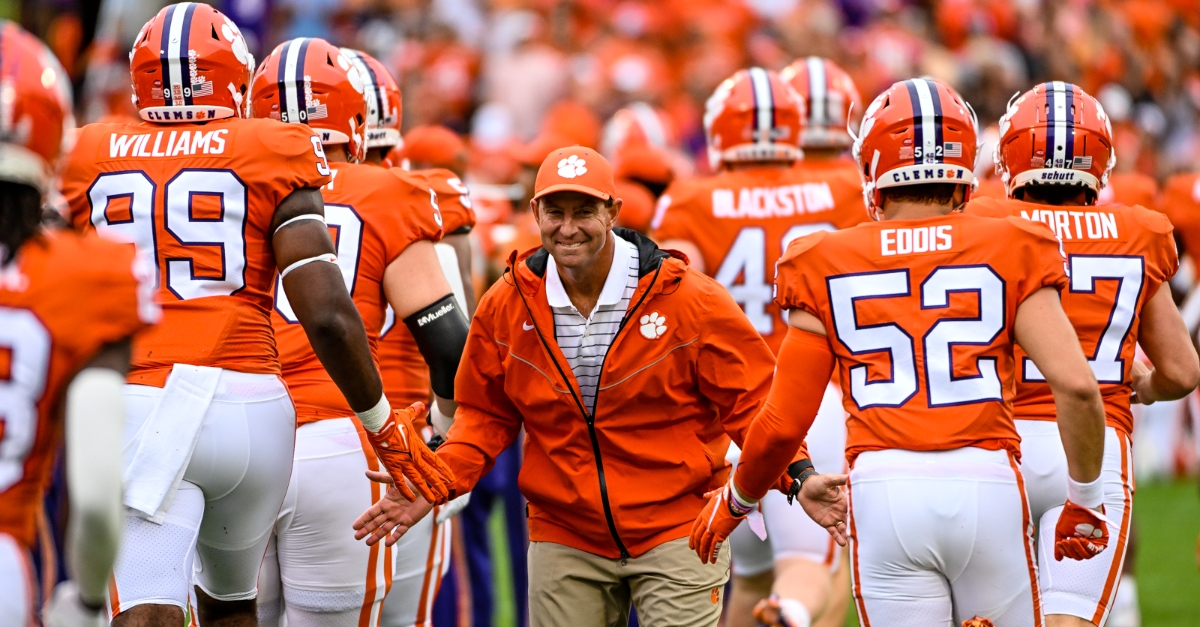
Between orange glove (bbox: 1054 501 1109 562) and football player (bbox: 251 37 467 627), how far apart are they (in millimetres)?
1955

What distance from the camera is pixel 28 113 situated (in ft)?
9.81

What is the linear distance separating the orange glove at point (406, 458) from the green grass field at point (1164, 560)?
393 centimetres

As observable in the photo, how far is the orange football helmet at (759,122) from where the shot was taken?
6660 millimetres

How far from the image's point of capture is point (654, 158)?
7.94 meters

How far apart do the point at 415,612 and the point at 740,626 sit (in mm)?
1662

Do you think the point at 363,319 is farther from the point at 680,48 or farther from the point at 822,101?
the point at 680,48

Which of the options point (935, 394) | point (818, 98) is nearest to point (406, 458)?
point (935, 394)

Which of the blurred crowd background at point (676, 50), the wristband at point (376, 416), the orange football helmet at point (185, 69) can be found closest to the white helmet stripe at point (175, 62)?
the orange football helmet at point (185, 69)

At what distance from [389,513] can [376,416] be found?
311 mm

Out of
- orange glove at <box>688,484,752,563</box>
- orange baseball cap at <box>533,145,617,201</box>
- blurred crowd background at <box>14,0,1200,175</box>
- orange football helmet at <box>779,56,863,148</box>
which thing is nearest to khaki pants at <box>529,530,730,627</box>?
orange glove at <box>688,484,752,563</box>

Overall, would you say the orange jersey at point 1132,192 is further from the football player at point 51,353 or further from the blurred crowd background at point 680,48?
the blurred crowd background at point 680,48

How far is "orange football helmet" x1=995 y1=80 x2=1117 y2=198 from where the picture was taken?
485 cm

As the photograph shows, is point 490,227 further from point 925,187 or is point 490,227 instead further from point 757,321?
point 925,187

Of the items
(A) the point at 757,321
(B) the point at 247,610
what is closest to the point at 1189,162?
(A) the point at 757,321
